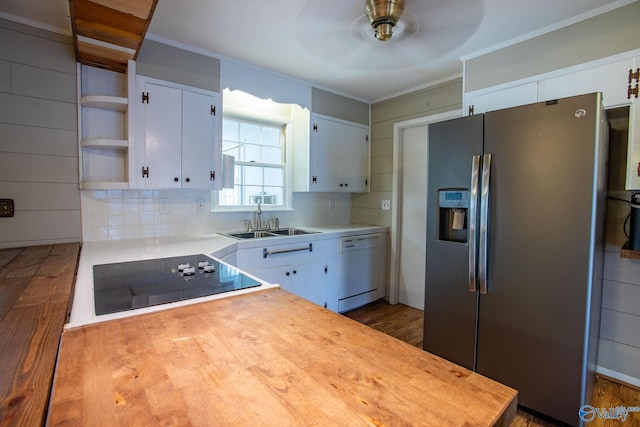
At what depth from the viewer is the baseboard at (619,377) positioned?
192cm

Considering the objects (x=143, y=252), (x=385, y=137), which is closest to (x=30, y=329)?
(x=143, y=252)

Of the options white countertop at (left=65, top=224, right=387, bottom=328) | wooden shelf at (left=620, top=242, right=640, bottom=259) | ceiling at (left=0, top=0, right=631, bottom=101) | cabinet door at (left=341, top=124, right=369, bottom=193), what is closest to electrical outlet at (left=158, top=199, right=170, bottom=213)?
white countertop at (left=65, top=224, right=387, bottom=328)

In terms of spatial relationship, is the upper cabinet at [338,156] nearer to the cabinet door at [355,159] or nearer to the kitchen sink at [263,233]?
the cabinet door at [355,159]

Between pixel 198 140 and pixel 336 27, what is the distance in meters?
1.27

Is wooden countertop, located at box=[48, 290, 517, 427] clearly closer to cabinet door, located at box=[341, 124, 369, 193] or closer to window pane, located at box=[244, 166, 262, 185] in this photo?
window pane, located at box=[244, 166, 262, 185]

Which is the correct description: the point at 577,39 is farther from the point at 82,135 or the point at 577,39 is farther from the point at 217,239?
the point at 82,135

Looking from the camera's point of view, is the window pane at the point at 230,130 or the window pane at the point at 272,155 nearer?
the window pane at the point at 230,130

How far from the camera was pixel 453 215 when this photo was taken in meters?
2.05

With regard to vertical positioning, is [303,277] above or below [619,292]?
below

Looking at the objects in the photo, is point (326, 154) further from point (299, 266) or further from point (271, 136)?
point (299, 266)

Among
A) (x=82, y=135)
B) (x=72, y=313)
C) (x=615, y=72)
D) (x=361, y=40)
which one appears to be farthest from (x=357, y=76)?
(x=72, y=313)

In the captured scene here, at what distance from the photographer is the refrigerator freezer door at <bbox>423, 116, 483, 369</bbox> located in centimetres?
193

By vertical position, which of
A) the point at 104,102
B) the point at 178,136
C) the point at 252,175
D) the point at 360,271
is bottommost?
the point at 360,271

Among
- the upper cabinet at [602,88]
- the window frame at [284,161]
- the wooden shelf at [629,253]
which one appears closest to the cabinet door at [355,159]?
the window frame at [284,161]
